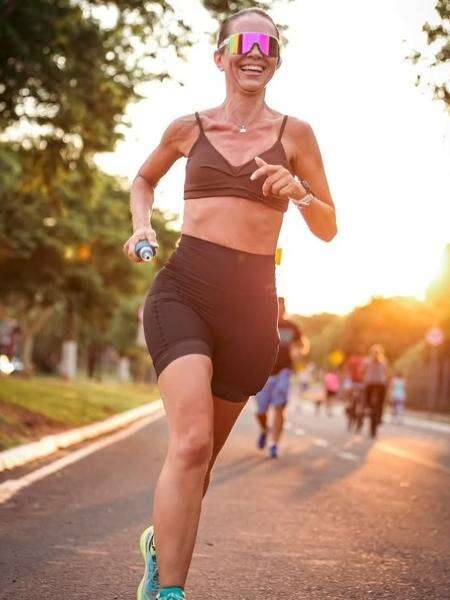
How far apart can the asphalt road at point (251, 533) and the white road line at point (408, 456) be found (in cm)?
150

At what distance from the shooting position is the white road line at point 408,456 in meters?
13.8

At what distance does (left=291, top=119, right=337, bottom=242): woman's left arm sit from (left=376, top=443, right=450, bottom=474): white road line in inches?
371

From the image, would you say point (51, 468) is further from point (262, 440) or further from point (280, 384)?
point (262, 440)

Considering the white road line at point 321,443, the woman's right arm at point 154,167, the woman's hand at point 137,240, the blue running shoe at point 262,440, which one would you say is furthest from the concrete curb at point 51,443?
the woman's hand at point 137,240

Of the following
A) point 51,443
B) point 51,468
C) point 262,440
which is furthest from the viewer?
point 262,440

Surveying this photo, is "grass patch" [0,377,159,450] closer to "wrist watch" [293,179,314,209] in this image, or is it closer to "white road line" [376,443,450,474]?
"white road line" [376,443,450,474]

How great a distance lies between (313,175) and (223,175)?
39 centimetres

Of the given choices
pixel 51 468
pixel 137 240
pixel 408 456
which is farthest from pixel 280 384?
pixel 137 240

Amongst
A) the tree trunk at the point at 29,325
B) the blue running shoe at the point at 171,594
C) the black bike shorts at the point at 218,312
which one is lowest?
the blue running shoe at the point at 171,594

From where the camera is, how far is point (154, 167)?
437 cm

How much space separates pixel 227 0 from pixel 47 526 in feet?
22.8

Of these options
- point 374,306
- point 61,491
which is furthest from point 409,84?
point 374,306

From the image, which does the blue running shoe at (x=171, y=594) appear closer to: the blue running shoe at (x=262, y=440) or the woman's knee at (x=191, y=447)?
the woman's knee at (x=191, y=447)

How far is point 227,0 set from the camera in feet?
39.0
